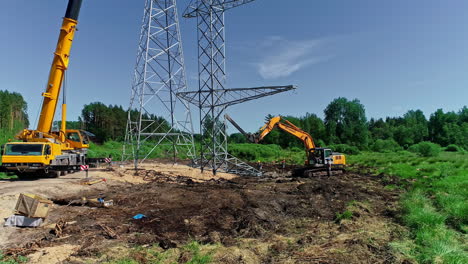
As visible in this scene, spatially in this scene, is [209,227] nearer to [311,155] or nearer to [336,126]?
[311,155]

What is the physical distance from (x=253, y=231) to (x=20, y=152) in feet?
44.5

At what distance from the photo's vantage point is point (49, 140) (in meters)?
16.9

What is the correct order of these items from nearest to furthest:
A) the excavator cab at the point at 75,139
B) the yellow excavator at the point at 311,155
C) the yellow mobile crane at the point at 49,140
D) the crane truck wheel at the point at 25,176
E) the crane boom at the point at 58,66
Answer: the yellow mobile crane at the point at 49,140
the crane boom at the point at 58,66
the crane truck wheel at the point at 25,176
the yellow excavator at the point at 311,155
the excavator cab at the point at 75,139

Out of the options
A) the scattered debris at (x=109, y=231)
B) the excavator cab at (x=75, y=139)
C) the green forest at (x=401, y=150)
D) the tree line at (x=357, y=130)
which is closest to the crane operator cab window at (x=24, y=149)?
the excavator cab at (x=75, y=139)

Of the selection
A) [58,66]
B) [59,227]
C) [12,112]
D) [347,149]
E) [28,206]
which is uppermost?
[12,112]

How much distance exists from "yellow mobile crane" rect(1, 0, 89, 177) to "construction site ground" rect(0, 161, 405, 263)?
91.0 inches

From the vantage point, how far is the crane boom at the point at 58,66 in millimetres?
16953

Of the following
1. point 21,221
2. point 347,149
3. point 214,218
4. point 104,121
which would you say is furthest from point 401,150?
point 104,121

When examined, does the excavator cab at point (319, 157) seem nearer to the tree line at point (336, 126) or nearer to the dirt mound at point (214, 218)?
the dirt mound at point (214, 218)

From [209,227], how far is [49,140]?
12.6 metres

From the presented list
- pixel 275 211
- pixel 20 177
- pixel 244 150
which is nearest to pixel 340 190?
pixel 275 211

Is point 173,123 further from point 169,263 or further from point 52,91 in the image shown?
point 169,263

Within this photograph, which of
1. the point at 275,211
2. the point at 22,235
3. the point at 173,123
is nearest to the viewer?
the point at 22,235

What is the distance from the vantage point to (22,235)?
8.10 m
